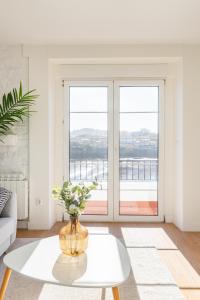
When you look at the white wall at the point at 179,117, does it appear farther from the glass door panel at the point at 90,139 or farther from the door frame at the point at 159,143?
the glass door panel at the point at 90,139

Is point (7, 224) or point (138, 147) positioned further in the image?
point (138, 147)

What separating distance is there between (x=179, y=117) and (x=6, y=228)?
118 inches

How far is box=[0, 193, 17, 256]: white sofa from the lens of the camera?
9.69 ft

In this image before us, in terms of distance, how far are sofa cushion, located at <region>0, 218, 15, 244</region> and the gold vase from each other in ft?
3.33

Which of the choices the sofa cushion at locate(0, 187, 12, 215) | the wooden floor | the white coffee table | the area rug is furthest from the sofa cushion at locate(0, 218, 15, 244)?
the wooden floor

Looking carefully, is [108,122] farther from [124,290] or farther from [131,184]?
[124,290]

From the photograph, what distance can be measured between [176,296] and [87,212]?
261 cm

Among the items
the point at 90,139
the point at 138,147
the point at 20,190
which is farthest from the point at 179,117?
the point at 20,190

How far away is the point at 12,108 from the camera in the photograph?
4062 mm

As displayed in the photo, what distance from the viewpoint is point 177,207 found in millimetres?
4500

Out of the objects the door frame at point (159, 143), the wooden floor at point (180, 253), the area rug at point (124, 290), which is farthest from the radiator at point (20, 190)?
the door frame at point (159, 143)

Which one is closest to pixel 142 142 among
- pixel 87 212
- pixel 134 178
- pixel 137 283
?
pixel 134 178

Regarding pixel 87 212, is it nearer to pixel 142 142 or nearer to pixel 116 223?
pixel 116 223

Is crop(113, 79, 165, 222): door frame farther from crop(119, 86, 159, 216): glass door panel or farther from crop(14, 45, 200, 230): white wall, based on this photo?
crop(14, 45, 200, 230): white wall
